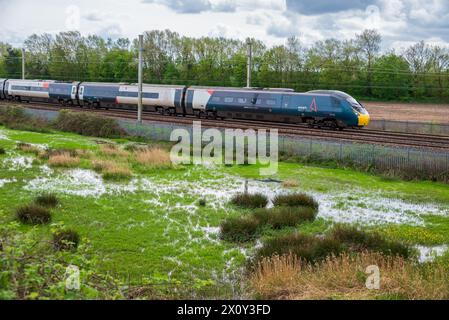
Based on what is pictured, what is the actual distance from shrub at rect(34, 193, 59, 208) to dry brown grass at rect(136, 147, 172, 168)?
27.6 ft

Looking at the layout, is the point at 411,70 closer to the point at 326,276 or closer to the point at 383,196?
the point at 383,196

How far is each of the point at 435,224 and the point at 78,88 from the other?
45.1m

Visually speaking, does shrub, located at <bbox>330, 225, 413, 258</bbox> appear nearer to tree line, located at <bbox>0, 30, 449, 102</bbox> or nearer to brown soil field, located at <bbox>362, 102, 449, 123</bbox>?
brown soil field, located at <bbox>362, 102, 449, 123</bbox>

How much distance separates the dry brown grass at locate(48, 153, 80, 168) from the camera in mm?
26195

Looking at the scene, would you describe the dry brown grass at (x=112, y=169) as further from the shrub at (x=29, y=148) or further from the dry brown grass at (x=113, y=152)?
the shrub at (x=29, y=148)

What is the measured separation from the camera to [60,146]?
32.4 metres

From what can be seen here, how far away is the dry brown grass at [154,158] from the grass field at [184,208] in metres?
0.31

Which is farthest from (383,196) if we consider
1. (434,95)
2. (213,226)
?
(434,95)

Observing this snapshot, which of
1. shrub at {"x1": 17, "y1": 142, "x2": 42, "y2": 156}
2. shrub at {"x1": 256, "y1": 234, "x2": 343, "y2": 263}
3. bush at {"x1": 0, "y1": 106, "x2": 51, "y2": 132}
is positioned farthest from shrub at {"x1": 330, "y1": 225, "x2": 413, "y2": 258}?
bush at {"x1": 0, "y1": 106, "x2": 51, "y2": 132}

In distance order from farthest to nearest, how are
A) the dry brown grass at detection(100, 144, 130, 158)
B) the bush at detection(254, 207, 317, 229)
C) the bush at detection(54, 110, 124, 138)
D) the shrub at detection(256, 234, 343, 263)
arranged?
the bush at detection(54, 110, 124, 138), the dry brown grass at detection(100, 144, 130, 158), the bush at detection(254, 207, 317, 229), the shrub at detection(256, 234, 343, 263)

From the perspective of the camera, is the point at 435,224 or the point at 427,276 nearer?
the point at 427,276

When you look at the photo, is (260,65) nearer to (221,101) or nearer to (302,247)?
(221,101)

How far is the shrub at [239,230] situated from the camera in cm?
1535

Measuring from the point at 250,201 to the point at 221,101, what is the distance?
79.1 ft
